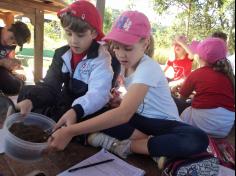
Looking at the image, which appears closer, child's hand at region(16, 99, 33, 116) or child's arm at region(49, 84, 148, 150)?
child's arm at region(49, 84, 148, 150)

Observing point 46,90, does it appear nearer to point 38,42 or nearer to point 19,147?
point 19,147

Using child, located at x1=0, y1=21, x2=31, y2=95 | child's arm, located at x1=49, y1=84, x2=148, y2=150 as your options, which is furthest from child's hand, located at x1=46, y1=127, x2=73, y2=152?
child, located at x1=0, y1=21, x2=31, y2=95

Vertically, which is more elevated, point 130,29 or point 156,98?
point 130,29

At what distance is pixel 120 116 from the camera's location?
39.9 inches

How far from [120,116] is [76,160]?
0.82 ft

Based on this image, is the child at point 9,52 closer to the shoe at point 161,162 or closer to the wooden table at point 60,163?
the wooden table at point 60,163

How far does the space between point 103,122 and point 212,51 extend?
37.0 inches

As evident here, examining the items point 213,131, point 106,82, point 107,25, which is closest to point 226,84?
point 213,131

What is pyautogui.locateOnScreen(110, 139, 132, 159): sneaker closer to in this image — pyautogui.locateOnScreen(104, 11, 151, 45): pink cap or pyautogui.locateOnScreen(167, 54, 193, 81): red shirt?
pyautogui.locateOnScreen(104, 11, 151, 45): pink cap

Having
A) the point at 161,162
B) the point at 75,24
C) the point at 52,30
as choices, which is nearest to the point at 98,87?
the point at 75,24

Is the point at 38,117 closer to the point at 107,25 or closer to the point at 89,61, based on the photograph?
the point at 89,61

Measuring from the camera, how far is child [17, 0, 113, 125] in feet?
4.20

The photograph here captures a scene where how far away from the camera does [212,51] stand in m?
1.68

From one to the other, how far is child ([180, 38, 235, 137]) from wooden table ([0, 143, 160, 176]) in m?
0.57
